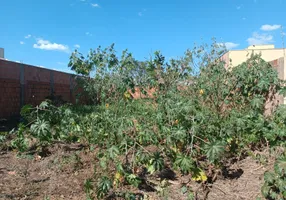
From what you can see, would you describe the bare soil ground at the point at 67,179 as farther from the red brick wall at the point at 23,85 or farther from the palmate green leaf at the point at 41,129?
the red brick wall at the point at 23,85

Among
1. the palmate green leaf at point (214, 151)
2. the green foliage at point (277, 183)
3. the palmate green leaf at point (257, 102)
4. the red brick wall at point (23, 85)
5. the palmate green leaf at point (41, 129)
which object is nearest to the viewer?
the green foliage at point (277, 183)

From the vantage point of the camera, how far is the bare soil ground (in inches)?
115

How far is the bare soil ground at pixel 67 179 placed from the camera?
2.93 m

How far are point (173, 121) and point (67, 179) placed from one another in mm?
1603

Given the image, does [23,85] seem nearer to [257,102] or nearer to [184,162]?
[257,102]

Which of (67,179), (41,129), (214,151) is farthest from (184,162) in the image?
(41,129)

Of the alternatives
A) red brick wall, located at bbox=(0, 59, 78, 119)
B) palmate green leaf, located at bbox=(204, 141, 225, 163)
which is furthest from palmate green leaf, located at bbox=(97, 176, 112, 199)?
red brick wall, located at bbox=(0, 59, 78, 119)

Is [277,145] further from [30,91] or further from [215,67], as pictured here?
[30,91]

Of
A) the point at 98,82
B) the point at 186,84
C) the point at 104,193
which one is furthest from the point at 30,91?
the point at 104,193

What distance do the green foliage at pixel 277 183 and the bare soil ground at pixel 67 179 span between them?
29 cm

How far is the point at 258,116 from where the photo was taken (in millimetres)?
4227

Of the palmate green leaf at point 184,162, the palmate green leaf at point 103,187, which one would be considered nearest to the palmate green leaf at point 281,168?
the palmate green leaf at point 184,162

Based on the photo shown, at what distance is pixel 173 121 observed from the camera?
12.4 ft

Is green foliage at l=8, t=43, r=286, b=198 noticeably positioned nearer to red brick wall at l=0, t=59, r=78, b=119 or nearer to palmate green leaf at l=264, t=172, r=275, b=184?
palmate green leaf at l=264, t=172, r=275, b=184
